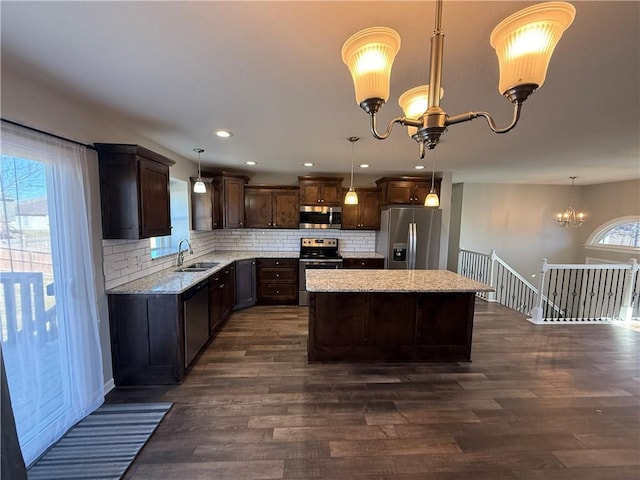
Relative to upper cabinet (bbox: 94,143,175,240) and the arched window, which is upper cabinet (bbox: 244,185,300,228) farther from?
the arched window

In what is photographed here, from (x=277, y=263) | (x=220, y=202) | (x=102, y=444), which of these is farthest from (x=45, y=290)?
(x=277, y=263)

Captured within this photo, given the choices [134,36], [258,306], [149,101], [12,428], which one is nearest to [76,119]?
[149,101]

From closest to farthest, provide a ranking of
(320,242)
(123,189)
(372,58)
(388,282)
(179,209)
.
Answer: (372,58), (123,189), (388,282), (179,209), (320,242)

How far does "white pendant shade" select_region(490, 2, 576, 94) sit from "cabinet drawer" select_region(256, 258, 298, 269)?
428 centimetres

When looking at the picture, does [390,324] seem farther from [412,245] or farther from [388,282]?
[412,245]

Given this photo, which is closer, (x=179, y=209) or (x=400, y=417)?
(x=400, y=417)

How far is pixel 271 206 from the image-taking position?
5.10 m

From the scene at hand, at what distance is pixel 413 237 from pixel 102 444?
4.51m

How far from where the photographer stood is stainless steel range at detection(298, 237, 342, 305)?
16.0 feet

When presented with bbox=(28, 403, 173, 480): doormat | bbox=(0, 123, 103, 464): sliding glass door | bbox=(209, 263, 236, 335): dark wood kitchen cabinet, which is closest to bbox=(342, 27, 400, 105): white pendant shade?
bbox=(0, 123, 103, 464): sliding glass door


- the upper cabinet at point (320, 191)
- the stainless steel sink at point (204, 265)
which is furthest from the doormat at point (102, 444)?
the upper cabinet at point (320, 191)

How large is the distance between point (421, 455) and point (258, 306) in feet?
11.7

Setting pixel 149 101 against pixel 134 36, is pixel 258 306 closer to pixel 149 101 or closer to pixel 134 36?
pixel 149 101

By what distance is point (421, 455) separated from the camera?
1881mm
